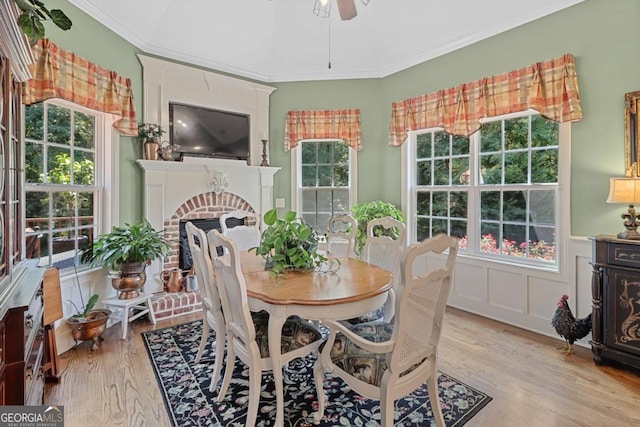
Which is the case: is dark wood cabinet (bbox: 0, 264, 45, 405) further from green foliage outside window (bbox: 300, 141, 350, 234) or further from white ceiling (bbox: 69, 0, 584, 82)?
green foliage outside window (bbox: 300, 141, 350, 234)

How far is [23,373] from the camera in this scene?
1340mm

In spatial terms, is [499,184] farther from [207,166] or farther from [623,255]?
[207,166]

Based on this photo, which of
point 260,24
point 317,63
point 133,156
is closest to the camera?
point 133,156

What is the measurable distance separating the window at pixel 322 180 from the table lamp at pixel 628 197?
110 inches

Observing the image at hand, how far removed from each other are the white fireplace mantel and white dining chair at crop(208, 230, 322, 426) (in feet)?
6.47

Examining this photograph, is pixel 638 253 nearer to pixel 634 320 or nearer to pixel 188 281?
pixel 634 320

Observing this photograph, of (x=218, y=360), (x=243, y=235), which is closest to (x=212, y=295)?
(x=218, y=360)

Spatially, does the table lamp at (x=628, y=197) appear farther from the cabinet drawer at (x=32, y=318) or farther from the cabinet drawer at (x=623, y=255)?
the cabinet drawer at (x=32, y=318)

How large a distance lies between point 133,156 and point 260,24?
2.19 m

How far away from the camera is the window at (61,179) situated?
104 inches

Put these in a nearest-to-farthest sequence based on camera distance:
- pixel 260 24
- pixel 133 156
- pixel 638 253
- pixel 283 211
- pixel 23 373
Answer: pixel 23 373
pixel 638 253
pixel 133 156
pixel 260 24
pixel 283 211

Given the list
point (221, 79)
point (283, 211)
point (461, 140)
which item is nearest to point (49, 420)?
point (283, 211)

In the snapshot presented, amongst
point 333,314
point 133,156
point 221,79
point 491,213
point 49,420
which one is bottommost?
point 49,420

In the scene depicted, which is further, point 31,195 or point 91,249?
point 91,249
